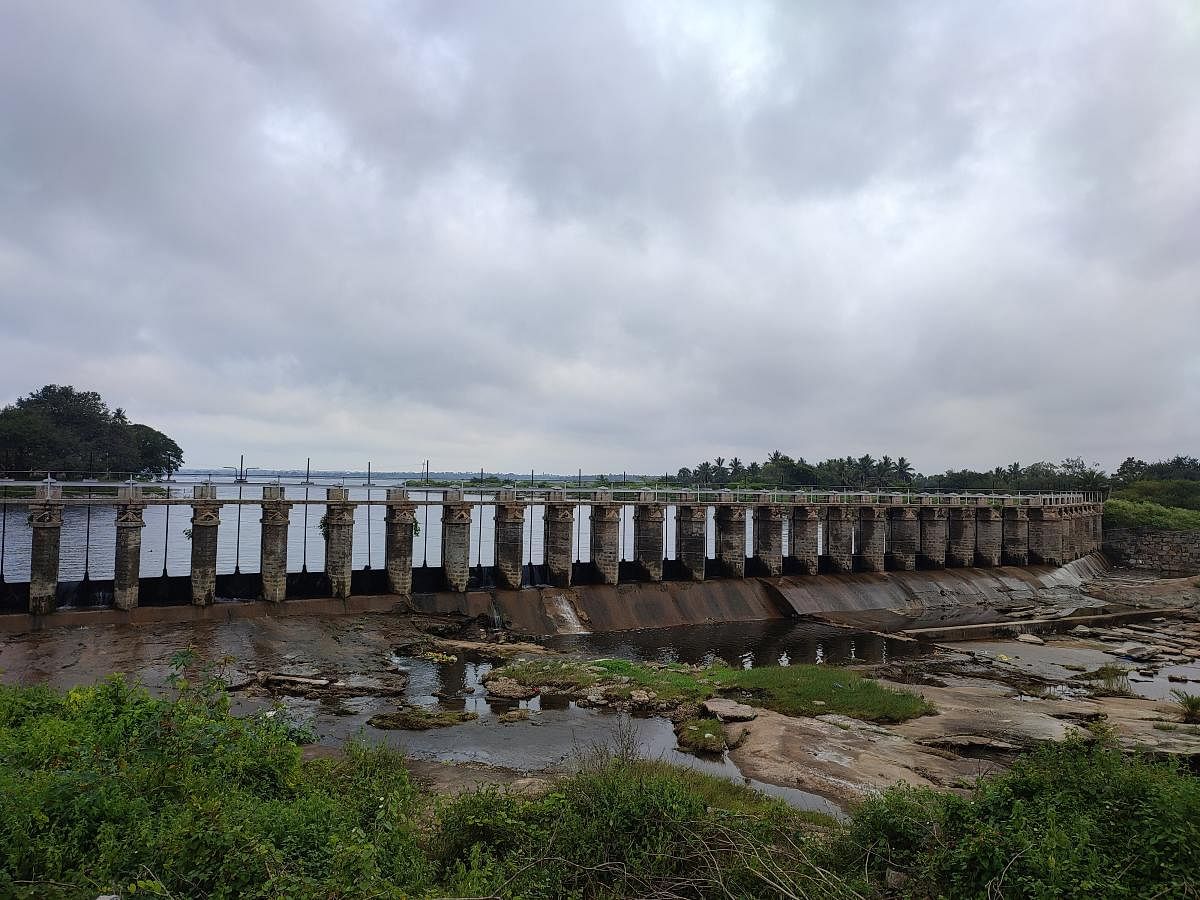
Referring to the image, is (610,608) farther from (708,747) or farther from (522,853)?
(522,853)

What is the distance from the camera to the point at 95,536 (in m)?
70.8

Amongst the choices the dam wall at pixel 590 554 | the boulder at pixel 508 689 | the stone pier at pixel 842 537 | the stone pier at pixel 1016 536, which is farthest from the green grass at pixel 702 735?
the stone pier at pixel 1016 536

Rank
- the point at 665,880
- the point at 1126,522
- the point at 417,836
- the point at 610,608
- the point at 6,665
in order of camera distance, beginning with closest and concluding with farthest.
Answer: the point at 665,880 → the point at 417,836 → the point at 6,665 → the point at 610,608 → the point at 1126,522

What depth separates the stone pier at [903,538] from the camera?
48.2 meters

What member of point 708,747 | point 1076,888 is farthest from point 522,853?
point 708,747

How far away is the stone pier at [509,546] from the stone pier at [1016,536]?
43593 millimetres

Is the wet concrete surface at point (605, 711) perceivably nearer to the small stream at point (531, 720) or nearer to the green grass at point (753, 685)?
the small stream at point (531, 720)

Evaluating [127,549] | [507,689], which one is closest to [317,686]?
[507,689]

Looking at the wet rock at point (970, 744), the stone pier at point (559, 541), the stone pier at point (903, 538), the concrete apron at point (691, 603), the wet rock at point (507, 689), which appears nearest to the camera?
the wet rock at point (970, 744)

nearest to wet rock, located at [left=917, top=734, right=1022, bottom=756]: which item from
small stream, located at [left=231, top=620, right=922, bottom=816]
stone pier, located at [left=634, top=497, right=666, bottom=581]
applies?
small stream, located at [left=231, top=620, right=922, bottom=816]

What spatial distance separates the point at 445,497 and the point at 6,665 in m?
17.1

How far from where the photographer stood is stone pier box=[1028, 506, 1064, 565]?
5497 cm

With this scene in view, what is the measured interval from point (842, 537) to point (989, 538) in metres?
17.5

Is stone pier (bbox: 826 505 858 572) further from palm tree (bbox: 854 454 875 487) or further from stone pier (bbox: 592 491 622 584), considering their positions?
palm tree (bbox: 854 454 875 487)
